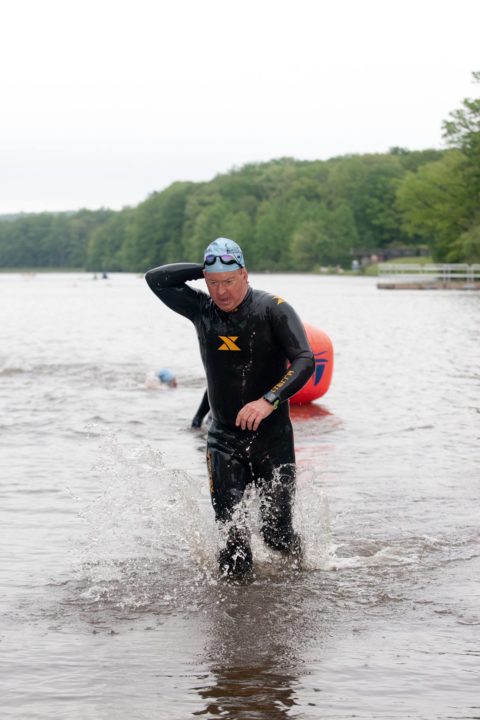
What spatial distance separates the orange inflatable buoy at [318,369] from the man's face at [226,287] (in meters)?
9.64

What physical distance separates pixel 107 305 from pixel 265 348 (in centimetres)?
6336

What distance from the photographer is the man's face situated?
253 inches

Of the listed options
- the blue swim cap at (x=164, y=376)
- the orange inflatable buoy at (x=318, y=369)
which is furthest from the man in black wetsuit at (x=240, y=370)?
the blue swim cap at (x=164, y=376)

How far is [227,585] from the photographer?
7070 millimetres

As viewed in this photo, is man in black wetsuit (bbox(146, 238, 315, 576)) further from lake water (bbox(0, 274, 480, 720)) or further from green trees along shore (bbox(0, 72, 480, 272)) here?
green trees along shore (bbox(0, 72, 480, 272))

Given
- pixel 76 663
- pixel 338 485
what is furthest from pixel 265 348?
pixel 338 485

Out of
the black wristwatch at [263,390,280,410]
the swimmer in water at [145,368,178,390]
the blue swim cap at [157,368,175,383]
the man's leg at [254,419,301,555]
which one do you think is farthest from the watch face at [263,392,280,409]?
the blue swim cap at [157,368,175,383]

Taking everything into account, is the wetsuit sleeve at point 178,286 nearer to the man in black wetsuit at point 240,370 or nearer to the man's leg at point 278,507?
the man in black wetsuit at point 240,370

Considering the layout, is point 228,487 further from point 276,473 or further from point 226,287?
point 226,287

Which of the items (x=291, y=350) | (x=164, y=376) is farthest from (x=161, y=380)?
(x=291, y=350)

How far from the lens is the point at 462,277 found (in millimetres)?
79250

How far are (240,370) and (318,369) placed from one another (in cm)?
981

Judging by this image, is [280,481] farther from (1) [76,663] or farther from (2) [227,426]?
(1) [76,663]

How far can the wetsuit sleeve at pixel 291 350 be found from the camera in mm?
6332
